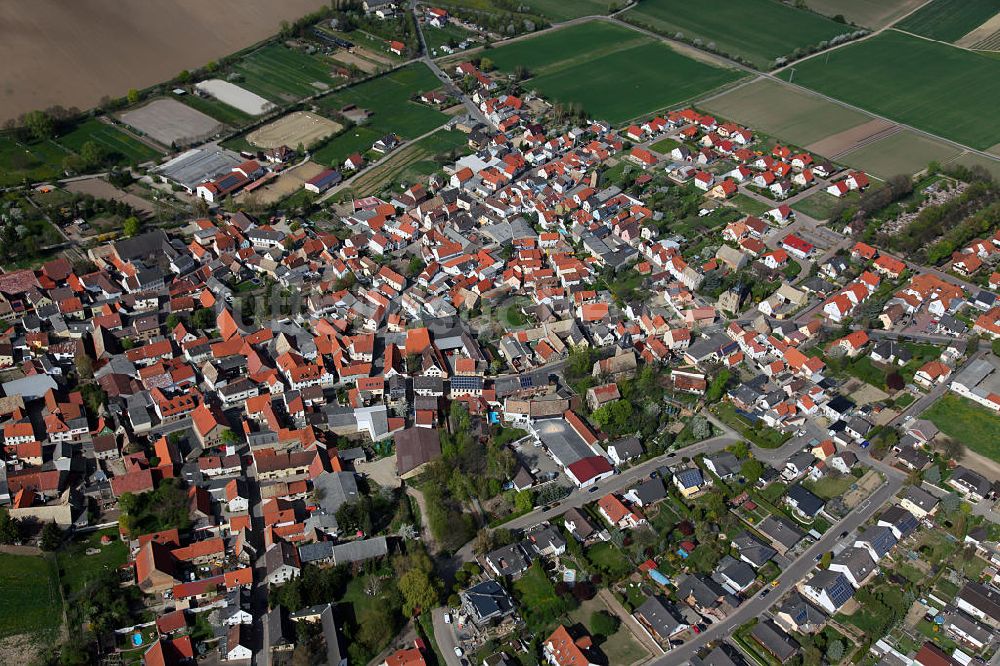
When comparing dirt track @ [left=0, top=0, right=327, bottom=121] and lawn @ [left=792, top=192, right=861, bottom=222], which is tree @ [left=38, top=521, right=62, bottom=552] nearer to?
dirt track @ [left=0, top=0, right=327, bottom=121]

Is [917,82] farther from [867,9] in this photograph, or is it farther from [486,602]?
[486,602]

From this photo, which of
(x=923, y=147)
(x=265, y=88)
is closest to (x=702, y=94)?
(x=923, y=147)

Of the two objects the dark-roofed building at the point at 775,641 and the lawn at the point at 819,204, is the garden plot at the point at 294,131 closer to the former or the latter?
the lawn at the point at 819,204

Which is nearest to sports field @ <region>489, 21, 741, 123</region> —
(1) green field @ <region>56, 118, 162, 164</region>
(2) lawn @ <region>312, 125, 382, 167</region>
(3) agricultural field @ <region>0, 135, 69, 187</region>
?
(2) lawn @ <region>312, 125, 382, 167</region>

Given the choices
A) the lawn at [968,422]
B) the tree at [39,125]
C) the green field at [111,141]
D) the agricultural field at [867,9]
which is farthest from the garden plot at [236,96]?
the agricultural field at [867,9]

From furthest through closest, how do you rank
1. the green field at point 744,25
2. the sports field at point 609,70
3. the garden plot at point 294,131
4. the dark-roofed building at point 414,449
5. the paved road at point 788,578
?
the green field at point 744,25, the sports field at point 609,70, the garden plot at point 294,131, the dark-roofed building at point 414,449, the paved road at point 788,578

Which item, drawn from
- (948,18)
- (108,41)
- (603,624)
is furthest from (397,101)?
(948,18)
